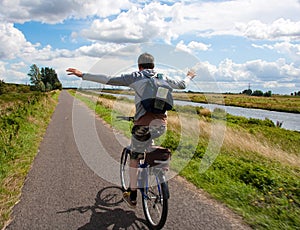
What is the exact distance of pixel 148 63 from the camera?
399 cm

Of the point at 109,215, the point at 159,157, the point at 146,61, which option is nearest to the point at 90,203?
the point at 109,215

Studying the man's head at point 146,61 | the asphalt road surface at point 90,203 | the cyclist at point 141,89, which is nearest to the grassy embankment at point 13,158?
the asphalt road surface at point 90,203

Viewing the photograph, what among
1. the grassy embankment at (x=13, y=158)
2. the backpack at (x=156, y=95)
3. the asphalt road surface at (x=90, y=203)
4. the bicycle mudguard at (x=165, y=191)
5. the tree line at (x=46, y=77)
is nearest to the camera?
the bicycle mudguard at (x=165, y=191)

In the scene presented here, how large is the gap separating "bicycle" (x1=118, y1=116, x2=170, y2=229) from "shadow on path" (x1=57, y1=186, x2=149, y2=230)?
0.22 meters

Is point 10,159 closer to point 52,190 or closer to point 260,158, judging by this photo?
point 52,190

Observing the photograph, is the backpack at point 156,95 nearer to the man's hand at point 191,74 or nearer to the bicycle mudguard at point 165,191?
the man's hand at point 191,74

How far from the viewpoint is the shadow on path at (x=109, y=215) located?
3.99 meters

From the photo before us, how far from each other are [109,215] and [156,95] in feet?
6.51

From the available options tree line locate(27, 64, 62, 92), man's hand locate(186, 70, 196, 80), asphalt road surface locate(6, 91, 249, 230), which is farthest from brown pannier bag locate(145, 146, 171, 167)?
tree line locate(27, 64, 62, 92)

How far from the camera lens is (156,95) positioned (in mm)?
3773

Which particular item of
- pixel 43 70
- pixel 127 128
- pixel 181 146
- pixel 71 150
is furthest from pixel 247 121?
pixel 43 70

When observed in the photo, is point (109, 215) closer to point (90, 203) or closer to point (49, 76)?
point (90, 203)

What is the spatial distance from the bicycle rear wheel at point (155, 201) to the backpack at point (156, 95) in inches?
38.0

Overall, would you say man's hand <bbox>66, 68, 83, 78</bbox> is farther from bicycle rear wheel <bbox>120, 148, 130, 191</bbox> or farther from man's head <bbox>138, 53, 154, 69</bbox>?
bicycle rear wheel <bbox>120, 148, 130, 191</bbox>
